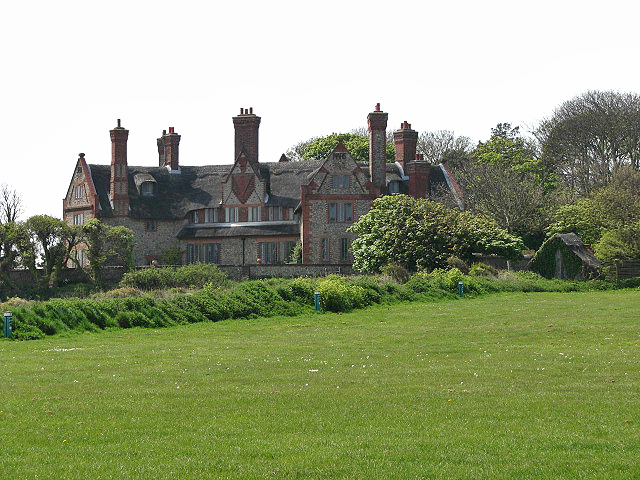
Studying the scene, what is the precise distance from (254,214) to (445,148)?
125 feet

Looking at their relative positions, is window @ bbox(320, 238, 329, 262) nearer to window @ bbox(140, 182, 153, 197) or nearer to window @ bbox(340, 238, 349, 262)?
window @ bbox(340, 238, 349, 262)

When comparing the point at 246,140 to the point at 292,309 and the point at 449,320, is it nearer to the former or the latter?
the point at 292,309

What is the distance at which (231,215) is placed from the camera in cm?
7619

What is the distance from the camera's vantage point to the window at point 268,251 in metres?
74.5

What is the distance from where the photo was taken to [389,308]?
40969 millimetres

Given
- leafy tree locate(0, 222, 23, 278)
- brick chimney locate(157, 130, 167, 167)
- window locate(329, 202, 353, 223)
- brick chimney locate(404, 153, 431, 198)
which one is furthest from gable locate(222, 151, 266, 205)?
leafy tree locate(0, 222, 23, 278)

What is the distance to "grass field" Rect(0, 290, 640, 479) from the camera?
11945mm

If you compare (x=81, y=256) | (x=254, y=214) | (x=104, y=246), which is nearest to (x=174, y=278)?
(x=104, y=246)

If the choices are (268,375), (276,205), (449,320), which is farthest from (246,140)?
(268,375)

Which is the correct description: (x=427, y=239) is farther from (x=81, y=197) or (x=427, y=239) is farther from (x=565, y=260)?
(x=81, y=197)

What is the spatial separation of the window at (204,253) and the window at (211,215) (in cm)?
237

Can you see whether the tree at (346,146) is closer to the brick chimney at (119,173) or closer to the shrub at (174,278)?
the brick chimney at (119,173)

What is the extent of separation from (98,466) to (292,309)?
2714 centimetres

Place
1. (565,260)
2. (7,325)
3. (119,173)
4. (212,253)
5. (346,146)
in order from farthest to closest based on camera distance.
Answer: (346,146) < (119,173) < (212,253) < (565,260) < (7,325)
